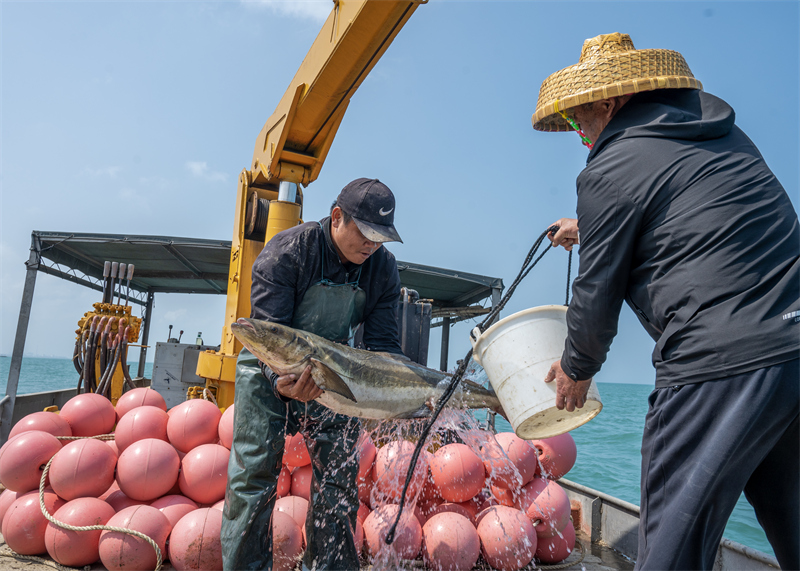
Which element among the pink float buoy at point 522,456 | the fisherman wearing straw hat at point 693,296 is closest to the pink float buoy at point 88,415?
the pink float buoy at point 522,456

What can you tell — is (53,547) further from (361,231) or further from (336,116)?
(336,116)

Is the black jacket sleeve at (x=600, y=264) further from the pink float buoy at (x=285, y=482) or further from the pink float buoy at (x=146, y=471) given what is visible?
the pink float buoy at (x=146, y=471)

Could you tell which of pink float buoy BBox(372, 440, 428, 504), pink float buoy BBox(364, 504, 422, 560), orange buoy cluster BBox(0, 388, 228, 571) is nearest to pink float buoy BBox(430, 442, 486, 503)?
pink float buoy BBox(372, 440, 428, 504)

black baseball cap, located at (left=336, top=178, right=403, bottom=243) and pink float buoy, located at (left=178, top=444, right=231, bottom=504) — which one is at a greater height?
black baseball cap, located at (left=336, top=178, right=403, bottom=243)

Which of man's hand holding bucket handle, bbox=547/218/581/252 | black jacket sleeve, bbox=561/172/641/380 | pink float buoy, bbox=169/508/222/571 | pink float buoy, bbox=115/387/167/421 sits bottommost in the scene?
pink float buoy, bbox=169/508/222/571

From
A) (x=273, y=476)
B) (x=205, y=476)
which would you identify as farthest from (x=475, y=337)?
(x=205, y=476)

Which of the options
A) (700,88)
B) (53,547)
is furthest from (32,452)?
(700,88)

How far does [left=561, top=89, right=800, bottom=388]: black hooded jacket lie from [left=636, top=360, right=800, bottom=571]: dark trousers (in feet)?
0.26

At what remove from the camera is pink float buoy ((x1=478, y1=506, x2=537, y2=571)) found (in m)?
3.62

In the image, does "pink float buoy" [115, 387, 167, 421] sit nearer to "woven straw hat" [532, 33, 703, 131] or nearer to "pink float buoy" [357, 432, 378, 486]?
"pink float buoy" [357, 432, 378, 486]

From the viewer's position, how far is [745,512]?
13.4 m

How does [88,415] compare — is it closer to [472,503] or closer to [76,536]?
[76,536]

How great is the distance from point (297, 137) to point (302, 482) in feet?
12.7

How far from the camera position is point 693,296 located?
1719 millimetres
